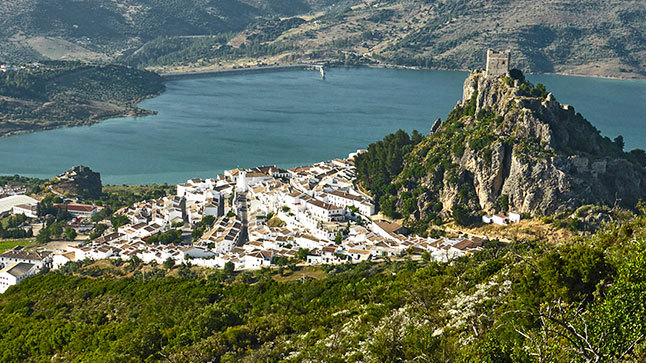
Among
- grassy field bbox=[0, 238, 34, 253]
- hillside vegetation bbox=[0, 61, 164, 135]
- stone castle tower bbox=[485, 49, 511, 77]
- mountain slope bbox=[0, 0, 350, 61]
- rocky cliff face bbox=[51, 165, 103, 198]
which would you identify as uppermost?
mountain slope bbox=[0, 0, 350, 61]

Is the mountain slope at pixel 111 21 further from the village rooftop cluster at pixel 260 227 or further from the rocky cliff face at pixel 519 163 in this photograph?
the rocky cliff face at pixel 519 163

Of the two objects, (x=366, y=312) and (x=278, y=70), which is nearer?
(x=366, y=312)

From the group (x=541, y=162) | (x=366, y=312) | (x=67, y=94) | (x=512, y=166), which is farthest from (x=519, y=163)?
(x=67, y=94)

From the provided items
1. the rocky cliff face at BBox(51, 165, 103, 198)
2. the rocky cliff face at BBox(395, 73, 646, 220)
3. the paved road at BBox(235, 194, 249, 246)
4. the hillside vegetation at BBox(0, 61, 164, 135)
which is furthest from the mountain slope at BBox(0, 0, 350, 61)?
the rocky cliff face at BBox(395, 73, 646, 220)

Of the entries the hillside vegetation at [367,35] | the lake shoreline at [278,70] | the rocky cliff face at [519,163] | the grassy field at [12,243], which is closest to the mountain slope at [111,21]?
the hillside vegetation at [367,35]

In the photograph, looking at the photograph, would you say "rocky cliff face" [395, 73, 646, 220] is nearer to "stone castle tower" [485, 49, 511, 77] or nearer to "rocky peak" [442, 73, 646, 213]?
"rocky peak" [442, 73, 646, 213]

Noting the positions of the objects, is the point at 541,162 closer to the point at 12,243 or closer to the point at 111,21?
the point at 12,243
